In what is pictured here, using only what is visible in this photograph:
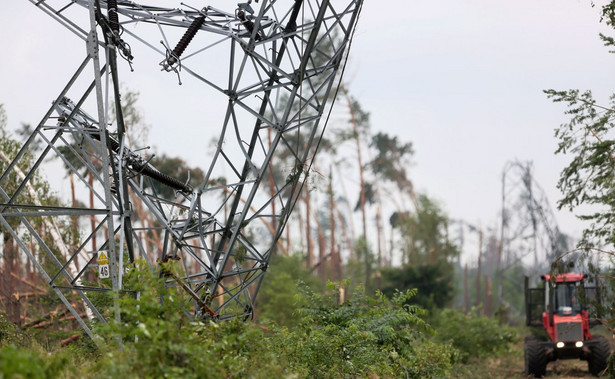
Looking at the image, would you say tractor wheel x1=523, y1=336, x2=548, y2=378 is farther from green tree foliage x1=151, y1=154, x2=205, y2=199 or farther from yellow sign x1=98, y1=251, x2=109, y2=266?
green tree foliage x1=151, y1=154, x2=205, y2=199

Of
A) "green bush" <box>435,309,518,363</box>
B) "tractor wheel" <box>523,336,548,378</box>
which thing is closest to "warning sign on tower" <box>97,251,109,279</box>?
"tractor wheel" <box>523,336,548,378</box>

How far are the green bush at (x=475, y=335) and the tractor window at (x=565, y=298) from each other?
6.75 metres

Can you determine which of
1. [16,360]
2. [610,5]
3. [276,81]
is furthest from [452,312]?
[16,360]

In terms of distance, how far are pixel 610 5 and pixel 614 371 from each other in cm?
774

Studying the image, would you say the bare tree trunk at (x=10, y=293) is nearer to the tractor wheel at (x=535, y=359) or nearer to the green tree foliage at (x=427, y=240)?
the tractor wheel at (x=535, y=359)

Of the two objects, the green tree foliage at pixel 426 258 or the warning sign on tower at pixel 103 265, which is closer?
the warning sign on tower at pixel 103 265

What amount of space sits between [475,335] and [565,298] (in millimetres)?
7339

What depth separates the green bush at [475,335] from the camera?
33.8 meters

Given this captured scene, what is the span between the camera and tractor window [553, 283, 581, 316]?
26.8m

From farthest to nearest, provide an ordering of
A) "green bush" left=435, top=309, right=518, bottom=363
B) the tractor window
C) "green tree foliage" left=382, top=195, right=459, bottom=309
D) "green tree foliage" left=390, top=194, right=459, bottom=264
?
"green tree foliage" left=390, top=194, right=459, bottom=264 → "green tree foliage" left=382, top=195, right=459, bottom=309 → "green bush" left=435, top=309, right=518, bottom=363 → the tractor window

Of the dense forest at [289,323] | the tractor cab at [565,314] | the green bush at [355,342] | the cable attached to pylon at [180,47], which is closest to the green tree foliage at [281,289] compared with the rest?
the dense forest at [289,323]

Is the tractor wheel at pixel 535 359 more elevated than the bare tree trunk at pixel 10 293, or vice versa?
the bare tree trunk at pixel 10 293

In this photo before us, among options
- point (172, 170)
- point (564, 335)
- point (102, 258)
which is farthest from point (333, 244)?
point (102, 258)

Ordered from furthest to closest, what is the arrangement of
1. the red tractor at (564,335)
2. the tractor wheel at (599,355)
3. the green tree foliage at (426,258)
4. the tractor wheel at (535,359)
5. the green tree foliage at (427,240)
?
1. the green tree foliage at (427,240)
2. the green tree foliage at (426,258)
3. the tractor wheel at (535,359)
4. the red tractor at (564,335)
5. the tractor wheel at (599,355)
